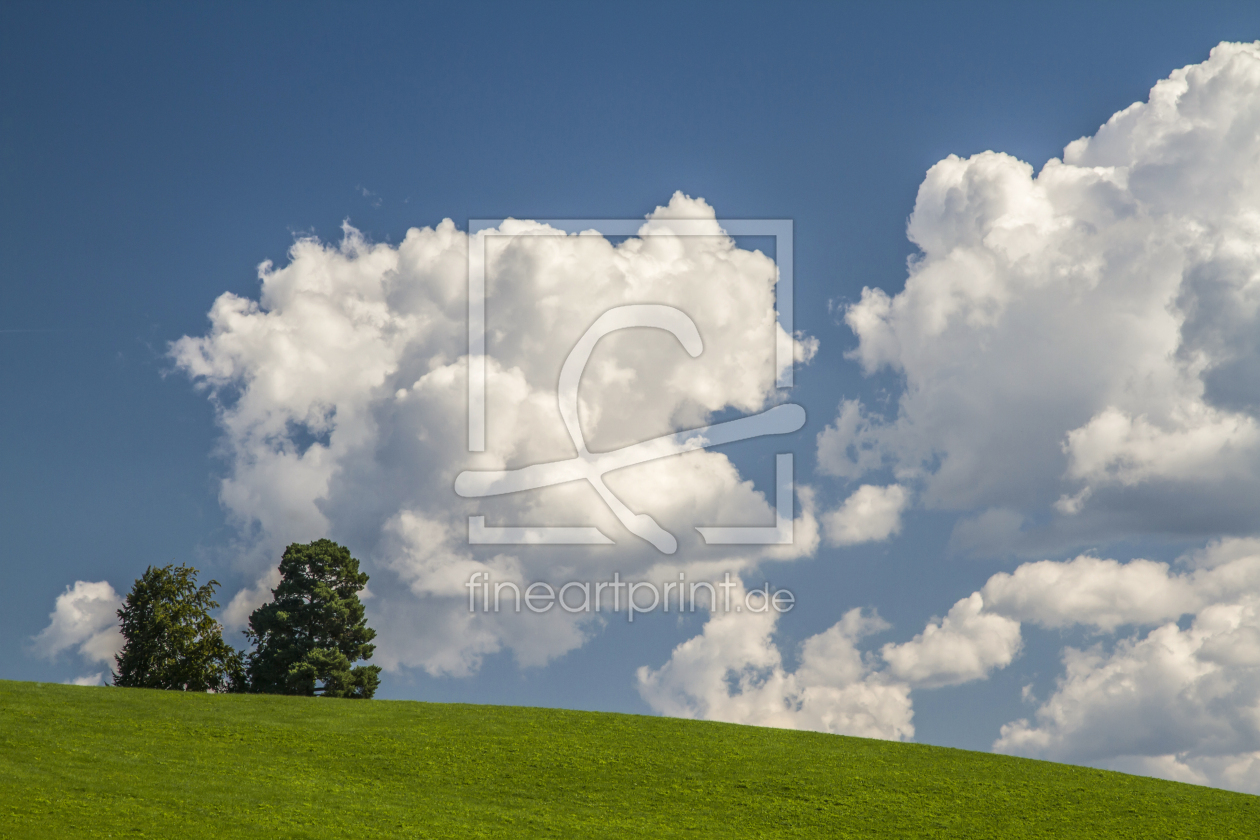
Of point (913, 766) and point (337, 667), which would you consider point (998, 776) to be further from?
point (337, 667)

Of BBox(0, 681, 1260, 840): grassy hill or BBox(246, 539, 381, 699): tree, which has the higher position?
BBox(246, 539, 381, 699): tree

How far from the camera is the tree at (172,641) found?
61188 millimetres

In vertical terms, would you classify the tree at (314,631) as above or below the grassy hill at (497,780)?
above

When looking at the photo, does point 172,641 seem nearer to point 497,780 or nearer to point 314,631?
point 314,631

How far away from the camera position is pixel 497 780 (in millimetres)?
40344

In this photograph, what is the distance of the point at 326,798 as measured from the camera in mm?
35812

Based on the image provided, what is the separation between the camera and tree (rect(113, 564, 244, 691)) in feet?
201

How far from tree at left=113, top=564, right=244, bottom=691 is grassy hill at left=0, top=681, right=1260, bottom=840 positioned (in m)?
11.4

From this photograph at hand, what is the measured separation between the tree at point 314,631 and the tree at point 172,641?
7.65 feet

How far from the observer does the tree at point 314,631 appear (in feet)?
205

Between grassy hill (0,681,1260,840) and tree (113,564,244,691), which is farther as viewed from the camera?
→ tree (113,564,244,691)

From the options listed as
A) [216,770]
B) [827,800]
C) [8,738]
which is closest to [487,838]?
[216,770]

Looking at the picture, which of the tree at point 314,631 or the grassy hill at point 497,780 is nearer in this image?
the grassy hill at point 497,780

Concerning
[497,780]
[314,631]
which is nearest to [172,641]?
[314,631]
